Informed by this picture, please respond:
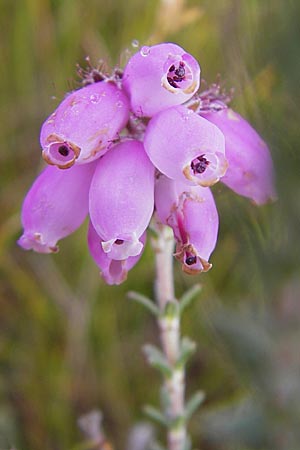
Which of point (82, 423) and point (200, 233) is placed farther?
point (82, 423)

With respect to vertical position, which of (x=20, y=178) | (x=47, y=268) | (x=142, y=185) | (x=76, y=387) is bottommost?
(x=76, y=387)

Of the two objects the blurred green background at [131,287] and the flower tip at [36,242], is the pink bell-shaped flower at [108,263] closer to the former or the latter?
the flower tip at [36,242]

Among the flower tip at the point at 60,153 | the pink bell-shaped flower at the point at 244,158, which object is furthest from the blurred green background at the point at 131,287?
the flower tip at the point at 60,153

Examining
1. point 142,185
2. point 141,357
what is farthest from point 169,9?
point 142,185

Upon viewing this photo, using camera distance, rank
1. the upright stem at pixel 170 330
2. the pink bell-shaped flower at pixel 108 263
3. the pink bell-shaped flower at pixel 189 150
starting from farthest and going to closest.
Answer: the upright stem at pixel 170 330, the pink bell-shaped flower at pixel 108 263, the pink bell-shaped flower at pixel 189 150

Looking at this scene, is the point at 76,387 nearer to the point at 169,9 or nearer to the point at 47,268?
the point at 47,268

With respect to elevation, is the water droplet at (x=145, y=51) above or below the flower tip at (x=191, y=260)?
above

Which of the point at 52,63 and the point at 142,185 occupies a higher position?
the point at 142,185

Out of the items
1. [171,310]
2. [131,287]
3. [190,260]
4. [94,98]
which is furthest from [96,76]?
[131,287]
